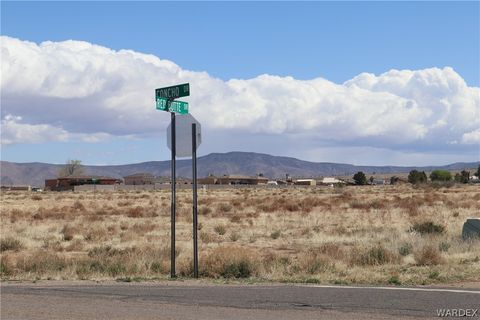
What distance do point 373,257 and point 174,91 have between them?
23.3 feet

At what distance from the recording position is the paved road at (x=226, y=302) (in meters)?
9.88

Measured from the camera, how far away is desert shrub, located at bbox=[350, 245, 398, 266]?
56.2ft

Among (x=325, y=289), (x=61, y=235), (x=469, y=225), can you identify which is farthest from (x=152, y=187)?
(x=325, y=289)

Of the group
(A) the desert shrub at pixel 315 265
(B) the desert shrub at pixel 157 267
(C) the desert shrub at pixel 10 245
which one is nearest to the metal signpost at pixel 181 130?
(B) the desert shrub at pixel 157 267

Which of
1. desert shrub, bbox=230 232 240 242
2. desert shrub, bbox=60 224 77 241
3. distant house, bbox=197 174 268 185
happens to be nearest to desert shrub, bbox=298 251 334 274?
desert shrub, bbox=230 232 240 242

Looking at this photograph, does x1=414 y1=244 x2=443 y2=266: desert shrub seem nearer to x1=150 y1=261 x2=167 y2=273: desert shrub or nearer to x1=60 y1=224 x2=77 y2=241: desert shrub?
x1=150 y1=261 x2=167 y2=273: desert shrub

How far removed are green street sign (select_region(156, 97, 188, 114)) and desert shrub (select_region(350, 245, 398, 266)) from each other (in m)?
6.17

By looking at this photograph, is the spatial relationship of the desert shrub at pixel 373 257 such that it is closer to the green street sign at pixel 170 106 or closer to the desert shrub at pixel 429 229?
the green street sign at pixel 170 106

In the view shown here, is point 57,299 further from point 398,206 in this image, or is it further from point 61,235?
point 398,206

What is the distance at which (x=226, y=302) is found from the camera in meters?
11.0

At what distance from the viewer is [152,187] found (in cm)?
14075

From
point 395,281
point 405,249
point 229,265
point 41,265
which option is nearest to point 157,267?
point 229,265

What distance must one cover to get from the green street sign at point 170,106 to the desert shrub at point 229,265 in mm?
3612

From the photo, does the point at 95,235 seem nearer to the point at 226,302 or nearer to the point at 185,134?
the point at 185,134
